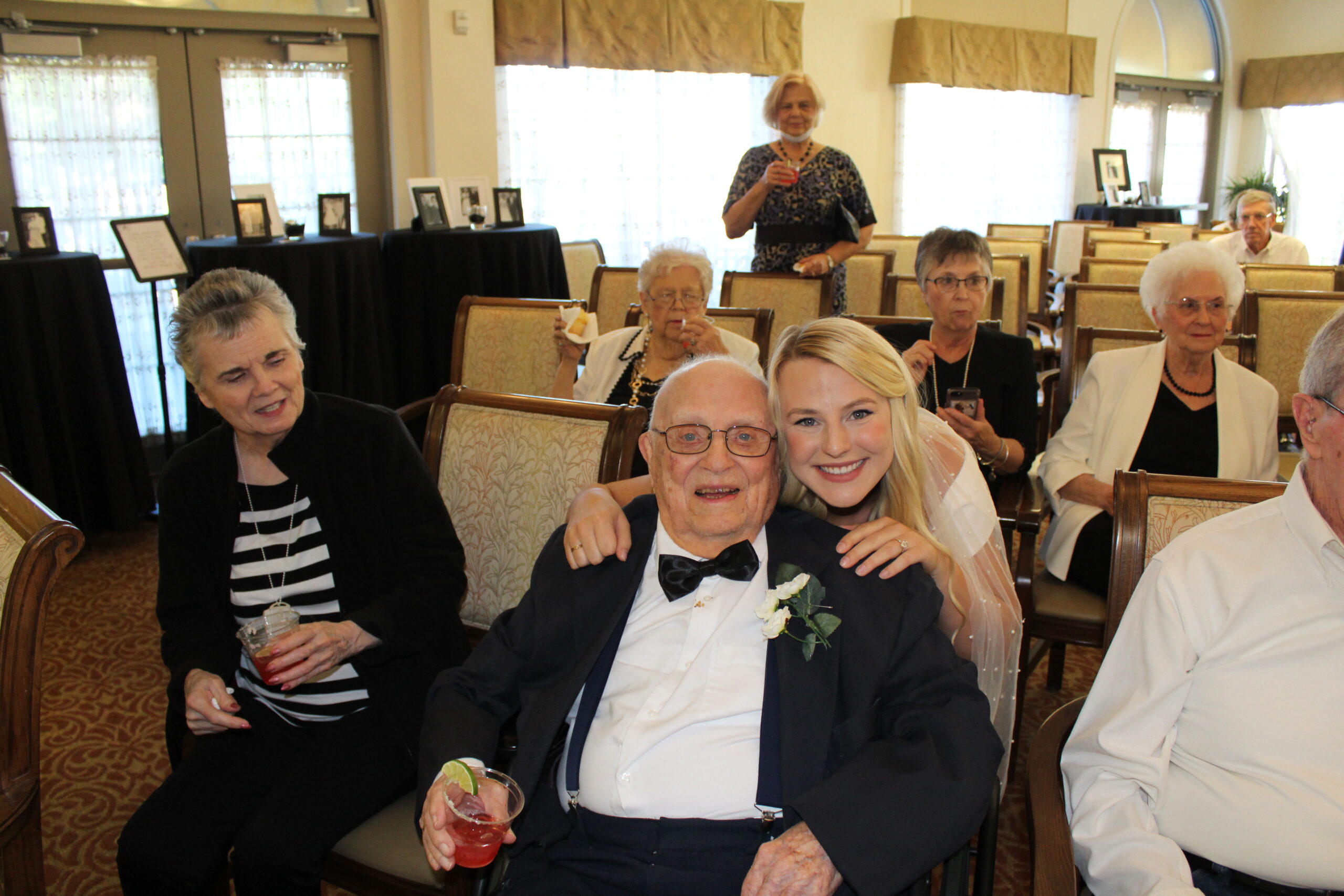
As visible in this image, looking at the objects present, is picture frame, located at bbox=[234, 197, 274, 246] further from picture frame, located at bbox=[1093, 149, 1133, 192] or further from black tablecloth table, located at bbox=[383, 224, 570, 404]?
picture frame, located at bbox=[1093, 149, 1133, 192]

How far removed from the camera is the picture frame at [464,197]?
239 inches

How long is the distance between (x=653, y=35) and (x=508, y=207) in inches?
93.4

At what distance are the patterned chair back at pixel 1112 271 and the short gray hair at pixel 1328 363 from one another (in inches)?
149

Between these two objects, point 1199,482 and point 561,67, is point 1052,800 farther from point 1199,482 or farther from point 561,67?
point 561,67

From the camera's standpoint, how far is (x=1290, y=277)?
4770 mm

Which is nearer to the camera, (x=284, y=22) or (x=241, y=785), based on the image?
(x=241, y=785)

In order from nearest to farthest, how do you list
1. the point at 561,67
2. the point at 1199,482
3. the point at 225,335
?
the point at 1199,482, the point at 225,335, the point at 561,67

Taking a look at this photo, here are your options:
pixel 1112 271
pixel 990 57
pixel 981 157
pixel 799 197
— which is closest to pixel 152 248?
pixel 799 197

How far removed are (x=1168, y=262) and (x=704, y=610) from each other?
207 centimetres

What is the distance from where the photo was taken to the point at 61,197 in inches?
212

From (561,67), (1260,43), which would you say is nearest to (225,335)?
(561,67)

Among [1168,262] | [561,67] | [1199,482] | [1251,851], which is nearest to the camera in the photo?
[1251,851]

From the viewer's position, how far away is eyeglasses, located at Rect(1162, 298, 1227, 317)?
8.84 feet

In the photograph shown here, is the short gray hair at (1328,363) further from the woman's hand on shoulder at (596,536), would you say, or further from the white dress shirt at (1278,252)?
the white dress shirt at (1278,252)
